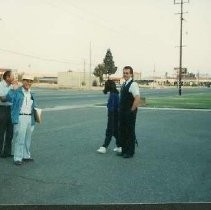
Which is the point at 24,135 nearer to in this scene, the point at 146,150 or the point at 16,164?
the point at 16,164

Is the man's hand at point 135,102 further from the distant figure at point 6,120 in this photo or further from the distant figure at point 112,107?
the distant figure at point 6,120

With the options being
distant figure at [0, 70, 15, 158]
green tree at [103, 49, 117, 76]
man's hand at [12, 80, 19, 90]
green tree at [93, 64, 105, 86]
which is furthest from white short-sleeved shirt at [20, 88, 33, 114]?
green tree at [103, 49, 117, 76]

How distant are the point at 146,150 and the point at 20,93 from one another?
11.8ft

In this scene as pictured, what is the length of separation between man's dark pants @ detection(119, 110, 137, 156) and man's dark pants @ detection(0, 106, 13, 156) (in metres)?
2.32

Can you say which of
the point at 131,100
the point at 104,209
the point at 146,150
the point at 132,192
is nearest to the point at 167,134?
the point at 146,150

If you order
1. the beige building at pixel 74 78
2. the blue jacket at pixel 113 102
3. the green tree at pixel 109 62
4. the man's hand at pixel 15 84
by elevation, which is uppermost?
the green tree at pixel 109 62

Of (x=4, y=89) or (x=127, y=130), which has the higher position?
(x=4, y=89)

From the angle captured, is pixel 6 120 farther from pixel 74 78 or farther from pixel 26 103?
pixel 74 78

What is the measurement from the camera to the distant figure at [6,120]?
948cm

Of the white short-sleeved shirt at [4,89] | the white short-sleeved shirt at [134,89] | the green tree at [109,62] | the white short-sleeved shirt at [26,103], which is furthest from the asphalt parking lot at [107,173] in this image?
the green tree at [109,62]

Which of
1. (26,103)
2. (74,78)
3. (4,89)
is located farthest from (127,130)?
(74,78)

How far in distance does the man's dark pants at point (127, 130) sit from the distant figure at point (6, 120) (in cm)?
232

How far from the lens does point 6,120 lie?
9.51 m

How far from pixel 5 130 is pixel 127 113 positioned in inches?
100
